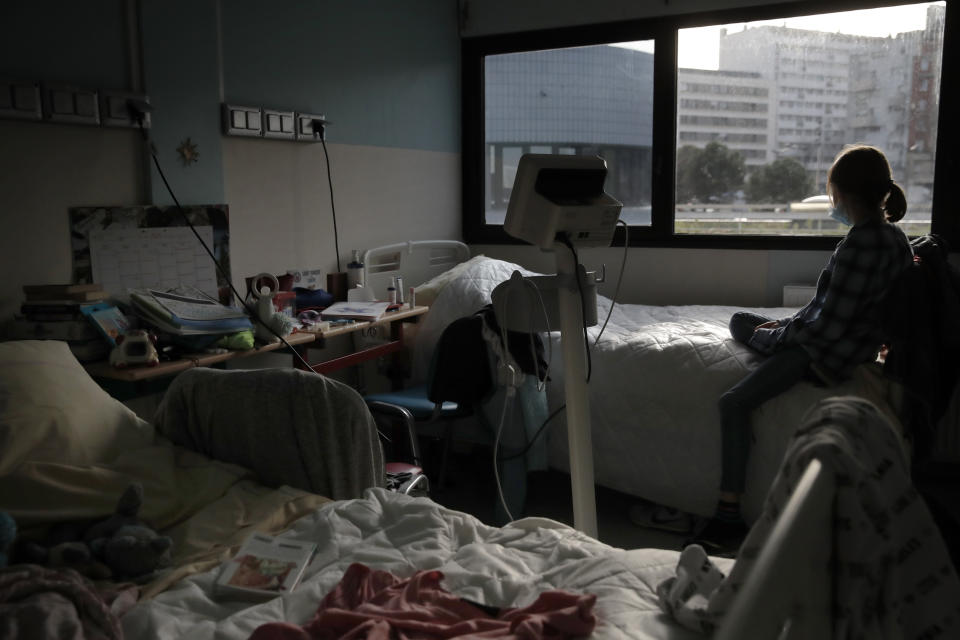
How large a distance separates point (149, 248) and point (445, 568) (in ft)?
5.44

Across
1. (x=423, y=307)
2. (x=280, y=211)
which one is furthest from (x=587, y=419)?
(x=280, y=211)

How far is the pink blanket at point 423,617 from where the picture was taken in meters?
1.18

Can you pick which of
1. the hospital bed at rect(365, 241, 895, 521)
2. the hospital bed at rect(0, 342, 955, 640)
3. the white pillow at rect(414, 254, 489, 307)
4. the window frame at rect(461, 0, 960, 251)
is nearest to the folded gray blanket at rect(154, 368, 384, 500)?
the hospital bed at rect(0, 342, 955, 640)

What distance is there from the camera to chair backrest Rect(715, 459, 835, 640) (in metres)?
0.65

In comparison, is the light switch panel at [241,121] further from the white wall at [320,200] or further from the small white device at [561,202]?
the small white device at [561,202]

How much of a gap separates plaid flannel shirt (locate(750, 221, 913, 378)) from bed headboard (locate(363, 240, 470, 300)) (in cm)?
183

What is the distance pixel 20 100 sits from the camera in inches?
86.1

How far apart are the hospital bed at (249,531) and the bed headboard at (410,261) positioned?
1760 millimetres

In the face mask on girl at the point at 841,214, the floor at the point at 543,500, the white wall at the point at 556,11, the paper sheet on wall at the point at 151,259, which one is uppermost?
the white wall at the point at 556,11

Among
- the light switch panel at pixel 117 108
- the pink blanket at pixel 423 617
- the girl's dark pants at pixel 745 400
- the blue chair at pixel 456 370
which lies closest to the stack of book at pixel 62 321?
the light switch panel at pixel 117 108

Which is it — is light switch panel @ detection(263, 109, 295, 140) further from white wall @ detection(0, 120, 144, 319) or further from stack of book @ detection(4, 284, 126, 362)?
stack of book @ detection(4, 284, 126, 362)

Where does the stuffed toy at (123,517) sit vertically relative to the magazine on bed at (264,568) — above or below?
above

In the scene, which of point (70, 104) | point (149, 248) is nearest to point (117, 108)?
point (70, 104)

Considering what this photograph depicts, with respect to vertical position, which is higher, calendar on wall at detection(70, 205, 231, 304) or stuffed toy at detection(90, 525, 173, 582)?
calendar on wall at detection(70, 205, 231, 304)
